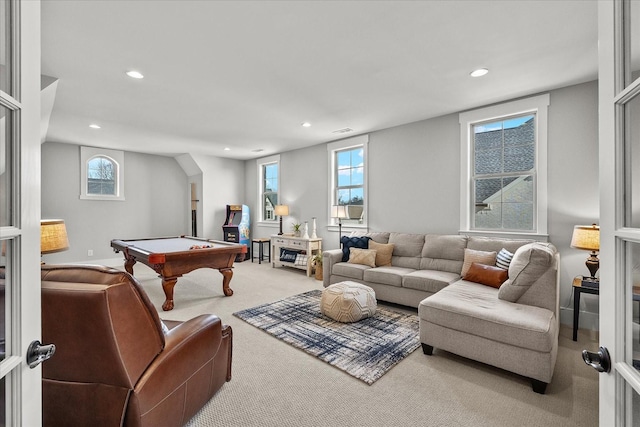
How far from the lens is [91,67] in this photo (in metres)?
2.73

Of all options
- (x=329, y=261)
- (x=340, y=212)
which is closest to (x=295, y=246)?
(x=340, y=212)

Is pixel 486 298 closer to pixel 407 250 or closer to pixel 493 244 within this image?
pixel 493 244

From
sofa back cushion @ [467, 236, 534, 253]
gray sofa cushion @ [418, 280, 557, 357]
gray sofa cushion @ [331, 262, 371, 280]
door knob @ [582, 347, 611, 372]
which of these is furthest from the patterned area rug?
door knob @ [582, 347, 611, 372]

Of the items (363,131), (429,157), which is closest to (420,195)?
(429,157)

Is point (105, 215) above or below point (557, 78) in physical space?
below

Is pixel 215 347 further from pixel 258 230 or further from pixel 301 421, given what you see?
pixel 258 230

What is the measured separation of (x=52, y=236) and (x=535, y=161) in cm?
464

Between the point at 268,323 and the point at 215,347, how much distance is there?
1380 millimetres

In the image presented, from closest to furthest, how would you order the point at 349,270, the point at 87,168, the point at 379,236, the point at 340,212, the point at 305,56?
the point at 305,56 < the point at 349,270 < the point at 379,236 < the point at 340,212 < the point at 87,168

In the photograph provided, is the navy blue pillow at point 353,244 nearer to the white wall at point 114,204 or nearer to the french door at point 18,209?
the french door at point 18,209

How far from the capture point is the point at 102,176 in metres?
6.40

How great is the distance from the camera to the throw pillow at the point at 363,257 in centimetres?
416

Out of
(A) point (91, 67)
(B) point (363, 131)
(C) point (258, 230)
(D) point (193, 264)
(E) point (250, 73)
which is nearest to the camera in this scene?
(A) point (91, 67)

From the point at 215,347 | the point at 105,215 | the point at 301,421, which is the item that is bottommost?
the point at 301,421
